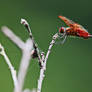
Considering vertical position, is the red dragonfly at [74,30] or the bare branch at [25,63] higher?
the red dragonfly at [74,30]

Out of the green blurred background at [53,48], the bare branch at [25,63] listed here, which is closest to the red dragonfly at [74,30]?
the bare branch at [25,63]

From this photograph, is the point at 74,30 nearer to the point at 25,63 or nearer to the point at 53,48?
the point at 25,63

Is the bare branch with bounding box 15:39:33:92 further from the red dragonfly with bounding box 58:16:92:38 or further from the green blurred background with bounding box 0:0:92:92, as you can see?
the green blurred background with bounding box 0:0:92:92

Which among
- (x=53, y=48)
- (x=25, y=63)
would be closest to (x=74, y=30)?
(x=25, y=63)

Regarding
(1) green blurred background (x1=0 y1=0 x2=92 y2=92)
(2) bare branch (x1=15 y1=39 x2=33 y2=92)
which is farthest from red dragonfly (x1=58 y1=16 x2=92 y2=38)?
(1) green blurred background (x1=0 y1=0 x2=92 y2=92)

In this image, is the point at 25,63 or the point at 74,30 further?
the point at 74,30

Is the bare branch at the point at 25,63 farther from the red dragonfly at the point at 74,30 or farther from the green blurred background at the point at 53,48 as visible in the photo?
the green blurred background at the point at 53,48

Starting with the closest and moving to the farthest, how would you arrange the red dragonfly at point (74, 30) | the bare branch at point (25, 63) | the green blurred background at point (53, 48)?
the bare branch at point (25, 63)
the red dragonfly at point (74, 30)
the green blurred background at point (53, 48)

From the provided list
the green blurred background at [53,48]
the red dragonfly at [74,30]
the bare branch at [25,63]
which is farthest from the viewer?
the green blurred background at [53,48]

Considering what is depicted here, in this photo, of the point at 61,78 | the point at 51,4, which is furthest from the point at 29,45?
the point at 51,4

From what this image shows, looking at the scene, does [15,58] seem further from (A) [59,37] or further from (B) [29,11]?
(A) [59,37]

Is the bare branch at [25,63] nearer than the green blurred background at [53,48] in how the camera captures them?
Yes

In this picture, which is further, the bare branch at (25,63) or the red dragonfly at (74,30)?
the red dragonfly at (74,30)
